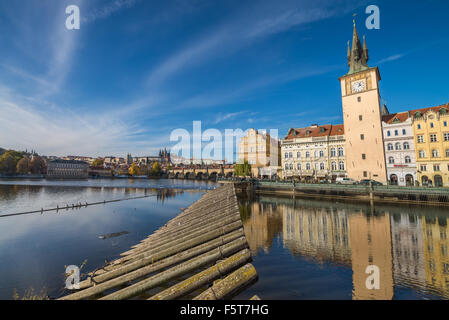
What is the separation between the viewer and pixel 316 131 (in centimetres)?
5356

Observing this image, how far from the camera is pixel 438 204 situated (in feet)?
93.4

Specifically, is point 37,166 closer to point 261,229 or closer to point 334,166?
point 261,229

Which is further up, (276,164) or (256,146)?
(256,146)

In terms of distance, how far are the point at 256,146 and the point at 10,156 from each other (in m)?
128

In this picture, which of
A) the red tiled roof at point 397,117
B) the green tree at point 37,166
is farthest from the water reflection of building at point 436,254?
the green tree at point 37,166

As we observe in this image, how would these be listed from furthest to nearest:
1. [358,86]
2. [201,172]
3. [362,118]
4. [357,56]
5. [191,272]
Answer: [201,172]
[357,56]
[358,86]
[362,118]
[191,272]

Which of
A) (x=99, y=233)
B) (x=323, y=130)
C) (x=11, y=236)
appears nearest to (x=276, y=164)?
(x=323, y=130)

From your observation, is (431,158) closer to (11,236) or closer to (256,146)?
(256,146)

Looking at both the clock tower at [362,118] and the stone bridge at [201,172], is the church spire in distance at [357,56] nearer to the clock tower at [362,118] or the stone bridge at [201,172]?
the clock tower at [362,118]

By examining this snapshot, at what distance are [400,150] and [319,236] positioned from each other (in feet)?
121

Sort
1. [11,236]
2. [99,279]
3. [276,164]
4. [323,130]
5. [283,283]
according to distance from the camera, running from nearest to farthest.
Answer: [99,279] < [283,283] < [11,236] < [323,130] < [276,164]

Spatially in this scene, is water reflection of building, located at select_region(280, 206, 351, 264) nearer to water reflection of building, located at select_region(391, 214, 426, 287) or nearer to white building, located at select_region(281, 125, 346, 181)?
water reflection of building, located at select_region(391, 214, 426, 287)

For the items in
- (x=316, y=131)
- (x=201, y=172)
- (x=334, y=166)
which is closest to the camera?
(x=334, y=166)

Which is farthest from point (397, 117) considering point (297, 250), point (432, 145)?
point (297, 250)
